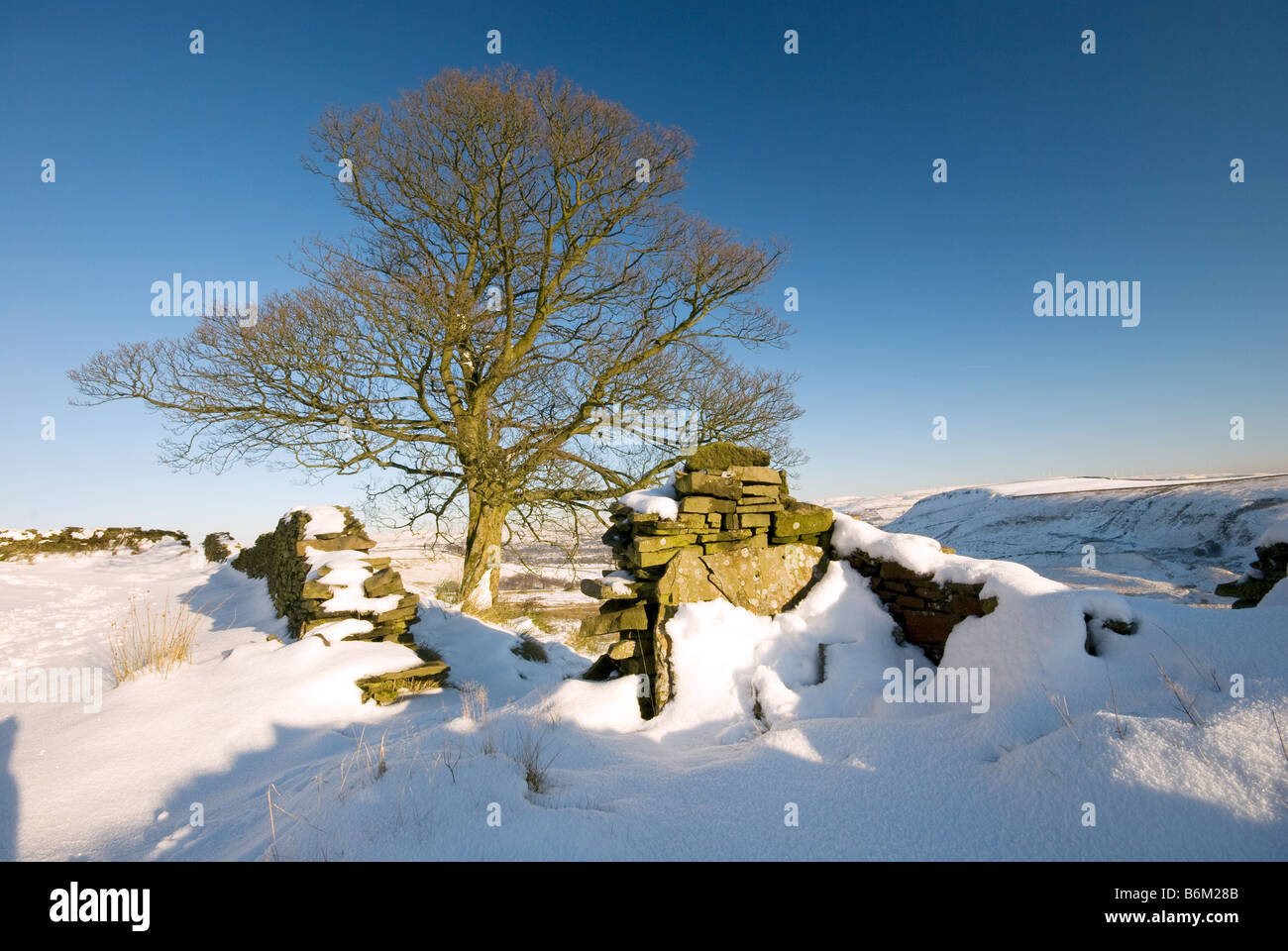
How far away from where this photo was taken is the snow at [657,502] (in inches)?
187

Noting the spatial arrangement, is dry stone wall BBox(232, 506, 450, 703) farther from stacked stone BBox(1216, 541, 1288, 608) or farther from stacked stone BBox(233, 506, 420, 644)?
stacked stone BBox(1216, 541, 1288, 608)

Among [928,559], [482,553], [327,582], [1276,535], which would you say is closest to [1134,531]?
[1276,535]

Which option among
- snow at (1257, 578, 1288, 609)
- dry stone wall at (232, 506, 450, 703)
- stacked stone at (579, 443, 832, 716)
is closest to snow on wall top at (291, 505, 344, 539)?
dry stone wall at (232, 506, 450, 703)

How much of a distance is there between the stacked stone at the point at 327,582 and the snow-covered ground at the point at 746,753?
35.7 inches

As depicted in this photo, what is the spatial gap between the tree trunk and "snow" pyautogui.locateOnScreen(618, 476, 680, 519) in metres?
5.39

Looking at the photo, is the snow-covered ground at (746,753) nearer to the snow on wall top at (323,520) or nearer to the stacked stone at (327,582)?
the stacked stone at (327,582)

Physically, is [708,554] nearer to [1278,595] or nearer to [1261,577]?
[1278,595]

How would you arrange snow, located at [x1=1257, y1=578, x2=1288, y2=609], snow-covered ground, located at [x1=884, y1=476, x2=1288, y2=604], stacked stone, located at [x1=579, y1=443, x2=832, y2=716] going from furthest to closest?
snow-covered ground, located at [x1=884, y1=476, x2=1288, y2=604] < stacked stone, located at [x1=579, y1=443, x2=832, y2=716] < snow, located at [x1=1257, y1=578, x2=1288, y2=609]

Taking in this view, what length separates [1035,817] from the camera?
1954 millimetres

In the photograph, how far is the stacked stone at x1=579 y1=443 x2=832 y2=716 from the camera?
15.4 ft

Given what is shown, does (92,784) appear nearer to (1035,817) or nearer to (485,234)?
(1035,817)

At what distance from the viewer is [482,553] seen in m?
9.91

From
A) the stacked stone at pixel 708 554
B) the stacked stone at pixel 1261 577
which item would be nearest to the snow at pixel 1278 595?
the stacked stone at pixel 1261 577

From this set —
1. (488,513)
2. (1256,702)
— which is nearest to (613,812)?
(1256,702)
